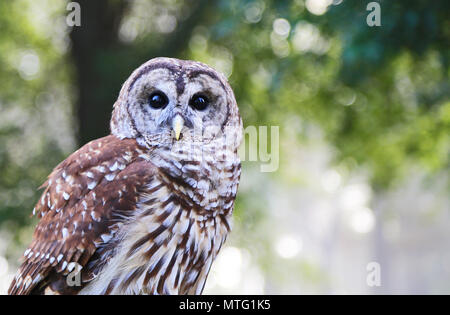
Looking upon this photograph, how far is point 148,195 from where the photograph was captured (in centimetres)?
173

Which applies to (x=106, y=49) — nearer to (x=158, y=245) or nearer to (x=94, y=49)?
(x=94, y=49)

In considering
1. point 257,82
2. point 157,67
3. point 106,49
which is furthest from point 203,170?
point 257,82

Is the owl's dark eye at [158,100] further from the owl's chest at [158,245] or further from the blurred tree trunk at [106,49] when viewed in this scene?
the blurred tree trunk at [106,49]

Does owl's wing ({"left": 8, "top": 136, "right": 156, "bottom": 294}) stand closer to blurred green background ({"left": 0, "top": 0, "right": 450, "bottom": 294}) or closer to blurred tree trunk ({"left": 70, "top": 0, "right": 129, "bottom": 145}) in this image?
blurred green background ({"left": 0, "top": 0, "right": 450, "bottom": 294})

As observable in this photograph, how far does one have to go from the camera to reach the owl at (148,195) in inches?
67.3

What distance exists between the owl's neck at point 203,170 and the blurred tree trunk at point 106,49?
9.74 ft

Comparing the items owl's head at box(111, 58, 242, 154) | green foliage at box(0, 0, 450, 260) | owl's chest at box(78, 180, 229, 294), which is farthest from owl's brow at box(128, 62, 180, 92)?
green foliage at box(0, 0, 450, 260)

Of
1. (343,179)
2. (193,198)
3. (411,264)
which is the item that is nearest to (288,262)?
(343,179)

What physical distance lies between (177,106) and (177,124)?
0.35 feet

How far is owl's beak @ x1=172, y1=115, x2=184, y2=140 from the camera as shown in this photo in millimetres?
1643

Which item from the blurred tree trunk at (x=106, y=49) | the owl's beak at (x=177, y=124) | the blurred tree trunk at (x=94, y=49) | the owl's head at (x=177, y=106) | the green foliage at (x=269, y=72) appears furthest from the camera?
the blurred tree trunk at (x=106, y=49)

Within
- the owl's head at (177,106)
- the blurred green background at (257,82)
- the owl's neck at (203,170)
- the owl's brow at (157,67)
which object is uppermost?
the blurred green background at (257,82)

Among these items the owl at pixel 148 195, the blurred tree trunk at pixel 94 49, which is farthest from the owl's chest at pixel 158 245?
the blurred tree trunk at pixel 94 49
